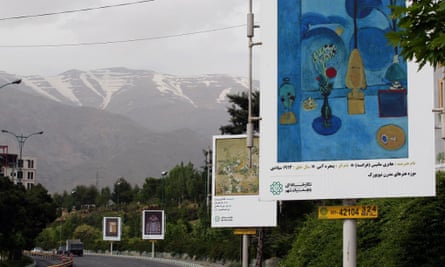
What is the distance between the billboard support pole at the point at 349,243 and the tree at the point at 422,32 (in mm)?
8344

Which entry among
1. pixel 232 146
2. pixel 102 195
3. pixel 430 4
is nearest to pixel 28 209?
pixel 232 146

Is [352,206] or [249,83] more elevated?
[249,83]

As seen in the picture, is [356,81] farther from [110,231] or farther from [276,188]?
[110,231]

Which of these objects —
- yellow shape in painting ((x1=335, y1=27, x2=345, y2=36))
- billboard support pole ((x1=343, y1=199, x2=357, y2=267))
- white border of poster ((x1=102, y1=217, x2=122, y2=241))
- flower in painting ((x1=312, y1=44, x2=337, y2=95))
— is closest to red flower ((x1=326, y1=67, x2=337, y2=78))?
flower in painting ((x1=312, y1=44, x2=337, y2=95))

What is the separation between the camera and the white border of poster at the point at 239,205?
34969 mm

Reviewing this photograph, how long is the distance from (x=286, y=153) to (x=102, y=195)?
184m

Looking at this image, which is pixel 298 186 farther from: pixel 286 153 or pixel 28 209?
pixel 28 209

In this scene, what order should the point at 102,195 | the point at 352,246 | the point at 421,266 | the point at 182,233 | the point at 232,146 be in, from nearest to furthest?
the point at 352,246, the point at 421,266, the point at 232,146, the point at 182,233, the point at 102,195

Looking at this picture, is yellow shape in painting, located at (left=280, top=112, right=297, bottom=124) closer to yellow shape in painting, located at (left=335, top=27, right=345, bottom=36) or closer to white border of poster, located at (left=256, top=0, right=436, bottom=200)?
white border of poster, located at (left=256, top=0, right=436, bottom=200)

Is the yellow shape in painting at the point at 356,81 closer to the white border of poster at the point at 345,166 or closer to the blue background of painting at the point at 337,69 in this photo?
the blue background of painting at the point at 337,69

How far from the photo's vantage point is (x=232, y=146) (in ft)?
119

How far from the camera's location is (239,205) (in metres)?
35.8

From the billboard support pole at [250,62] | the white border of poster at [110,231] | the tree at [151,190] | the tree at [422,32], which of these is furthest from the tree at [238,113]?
the tree at [151,190]

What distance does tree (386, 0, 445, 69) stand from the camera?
9344mm
